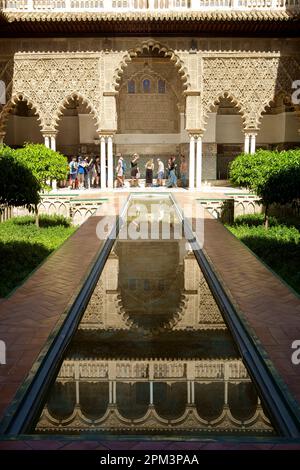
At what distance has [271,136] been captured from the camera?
24.8 metres

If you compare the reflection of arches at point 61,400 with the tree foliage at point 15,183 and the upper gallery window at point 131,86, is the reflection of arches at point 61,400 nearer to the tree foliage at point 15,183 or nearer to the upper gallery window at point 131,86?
the tree foliage at point 15,183

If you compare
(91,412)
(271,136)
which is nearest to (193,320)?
(91,412)

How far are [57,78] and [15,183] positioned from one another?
1060 cm

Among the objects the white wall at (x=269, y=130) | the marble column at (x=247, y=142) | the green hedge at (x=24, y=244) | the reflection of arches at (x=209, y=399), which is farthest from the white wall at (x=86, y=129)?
the reflection of arches at (x=209, y=399)

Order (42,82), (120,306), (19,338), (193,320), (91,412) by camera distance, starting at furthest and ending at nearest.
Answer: (42,82)
(120,306)
(193,320)
(19,338)
(91,412)

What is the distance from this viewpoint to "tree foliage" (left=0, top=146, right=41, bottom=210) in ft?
30.9

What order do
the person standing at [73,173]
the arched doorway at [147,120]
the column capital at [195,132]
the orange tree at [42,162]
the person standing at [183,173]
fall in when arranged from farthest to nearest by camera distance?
1. the arched doorway at [147,120]
2. the person standing at [183,173]
3. the person standing at [73,173]
4. the column capital at [195,132]
5. the orange tree at [42,162]

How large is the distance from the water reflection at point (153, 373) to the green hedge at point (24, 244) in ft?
6.92

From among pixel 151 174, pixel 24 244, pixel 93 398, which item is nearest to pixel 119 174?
pixel 151 174

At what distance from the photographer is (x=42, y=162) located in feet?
44.8

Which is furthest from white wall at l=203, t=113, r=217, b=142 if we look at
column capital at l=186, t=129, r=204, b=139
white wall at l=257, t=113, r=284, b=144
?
column capital at l=186, t=129, r=204, b=139

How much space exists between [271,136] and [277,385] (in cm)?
2269

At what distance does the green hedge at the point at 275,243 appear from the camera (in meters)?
→ 7.77
